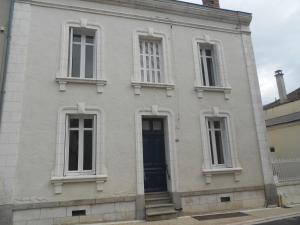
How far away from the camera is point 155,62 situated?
9695 millimetres

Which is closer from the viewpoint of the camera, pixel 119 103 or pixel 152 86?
pixel 119 103

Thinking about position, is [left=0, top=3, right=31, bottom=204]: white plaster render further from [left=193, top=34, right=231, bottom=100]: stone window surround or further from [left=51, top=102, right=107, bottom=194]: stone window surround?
[left=193, top=34, right=231, bottom=100]: stone window surround

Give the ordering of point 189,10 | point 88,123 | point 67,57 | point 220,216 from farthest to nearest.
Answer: point 189,10
point 67,57
point 88,123
point 220,216

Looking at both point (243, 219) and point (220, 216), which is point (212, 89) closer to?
point (220, 216)

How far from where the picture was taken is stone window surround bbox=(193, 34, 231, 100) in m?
9.71

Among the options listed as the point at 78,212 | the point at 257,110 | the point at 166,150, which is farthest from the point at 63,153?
the point at 257,110

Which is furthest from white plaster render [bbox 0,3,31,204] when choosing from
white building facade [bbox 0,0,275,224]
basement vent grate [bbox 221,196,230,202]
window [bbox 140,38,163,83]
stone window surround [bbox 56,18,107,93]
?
basement vent grate [bbox 221,196,230,202]

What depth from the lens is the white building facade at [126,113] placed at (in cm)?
755

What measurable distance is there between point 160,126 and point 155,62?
7.64 ft

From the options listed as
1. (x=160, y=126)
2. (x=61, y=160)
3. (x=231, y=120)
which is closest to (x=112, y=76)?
A: (x=160, y=126)

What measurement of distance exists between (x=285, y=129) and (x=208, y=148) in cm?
815

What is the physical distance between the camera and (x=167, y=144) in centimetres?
902

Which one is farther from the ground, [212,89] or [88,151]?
[212,89]

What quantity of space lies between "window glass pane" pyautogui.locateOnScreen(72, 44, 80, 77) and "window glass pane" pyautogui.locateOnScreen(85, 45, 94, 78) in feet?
0.86
